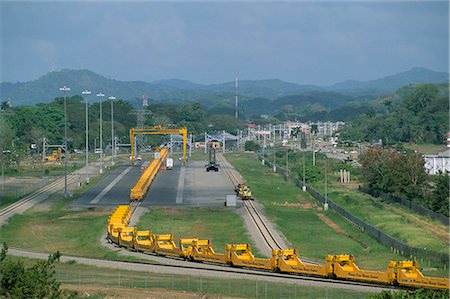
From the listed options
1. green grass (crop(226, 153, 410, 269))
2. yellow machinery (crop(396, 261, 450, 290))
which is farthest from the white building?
yellow machinery (crop(396, 261, 450, 290))

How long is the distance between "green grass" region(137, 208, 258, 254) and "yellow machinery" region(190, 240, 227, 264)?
249 inches

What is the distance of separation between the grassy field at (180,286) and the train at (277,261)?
2527 millimetres

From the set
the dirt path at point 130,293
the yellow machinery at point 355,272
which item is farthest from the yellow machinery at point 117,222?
the yellow machinery at point 355,272

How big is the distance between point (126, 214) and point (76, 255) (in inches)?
640

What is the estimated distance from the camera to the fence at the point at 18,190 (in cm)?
11307

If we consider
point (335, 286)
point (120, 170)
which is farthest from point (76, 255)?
point (120, 170)

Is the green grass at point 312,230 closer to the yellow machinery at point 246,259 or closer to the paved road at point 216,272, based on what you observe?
the yellow machinery at point 246,259

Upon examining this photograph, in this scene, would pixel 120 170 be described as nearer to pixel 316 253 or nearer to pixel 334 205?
pixel 334 205

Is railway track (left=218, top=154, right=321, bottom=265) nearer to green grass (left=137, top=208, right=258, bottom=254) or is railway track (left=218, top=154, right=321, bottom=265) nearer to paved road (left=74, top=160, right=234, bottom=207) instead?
green grass (left=137, top=208, right=258, bottom=254)

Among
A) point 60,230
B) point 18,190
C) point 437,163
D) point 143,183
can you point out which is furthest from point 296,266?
point 437,163

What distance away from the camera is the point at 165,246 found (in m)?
66.0

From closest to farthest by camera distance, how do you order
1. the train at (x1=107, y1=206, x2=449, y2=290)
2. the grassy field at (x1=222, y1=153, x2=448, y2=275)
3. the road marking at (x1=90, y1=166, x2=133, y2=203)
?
the train at (x1=107, y1=206, x2=449, y2=290) → the grassy field at (x1=222, y1=153, x2=448, y2=275) → the road marking at (x1=90, y1=166, x2=133, y2=203)

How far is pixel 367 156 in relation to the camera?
143625 millimetres

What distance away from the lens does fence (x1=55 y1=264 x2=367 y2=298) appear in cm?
4716
